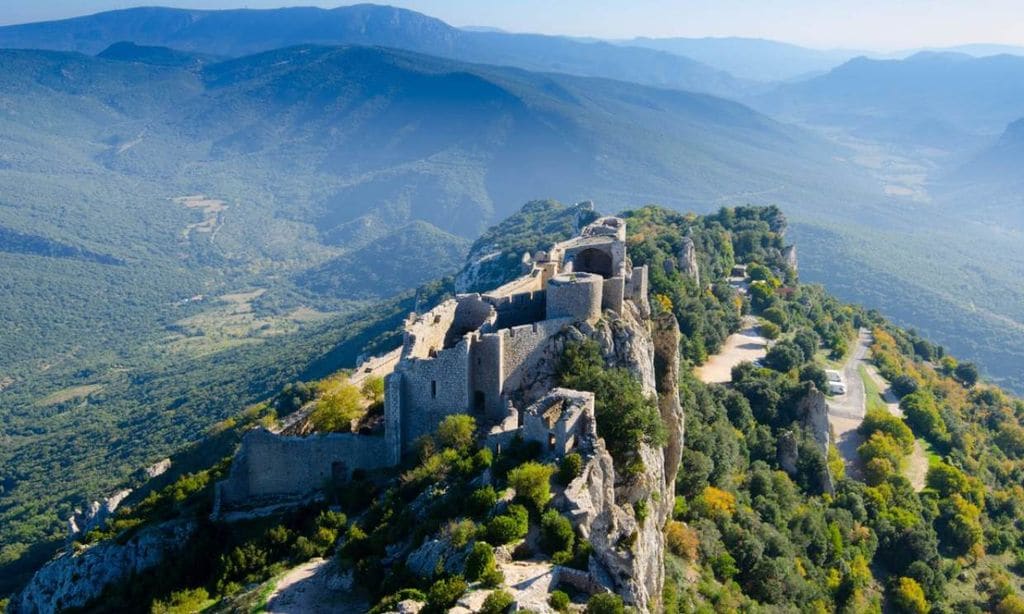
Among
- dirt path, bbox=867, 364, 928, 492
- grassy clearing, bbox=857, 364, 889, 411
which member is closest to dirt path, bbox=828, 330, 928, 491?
dirt path, bbox=867, 364, 928, 492

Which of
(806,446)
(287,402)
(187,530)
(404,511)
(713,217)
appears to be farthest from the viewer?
(713,217)

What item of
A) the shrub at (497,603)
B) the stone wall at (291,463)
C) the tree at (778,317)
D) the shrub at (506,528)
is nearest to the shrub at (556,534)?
the shrub at (506,528)

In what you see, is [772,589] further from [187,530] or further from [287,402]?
[287,402]

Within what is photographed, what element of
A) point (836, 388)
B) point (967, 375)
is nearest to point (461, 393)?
point (836, 388)

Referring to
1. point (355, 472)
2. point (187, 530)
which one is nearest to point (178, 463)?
point (187, 530)

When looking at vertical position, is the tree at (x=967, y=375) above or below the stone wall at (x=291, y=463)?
below

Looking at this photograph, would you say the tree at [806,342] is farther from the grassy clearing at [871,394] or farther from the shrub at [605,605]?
the shrub at [605,605]

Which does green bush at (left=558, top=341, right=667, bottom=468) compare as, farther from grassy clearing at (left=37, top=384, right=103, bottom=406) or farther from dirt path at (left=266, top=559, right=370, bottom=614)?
grassy clearing at (left=37, top=384, right=103, bottom=406)
